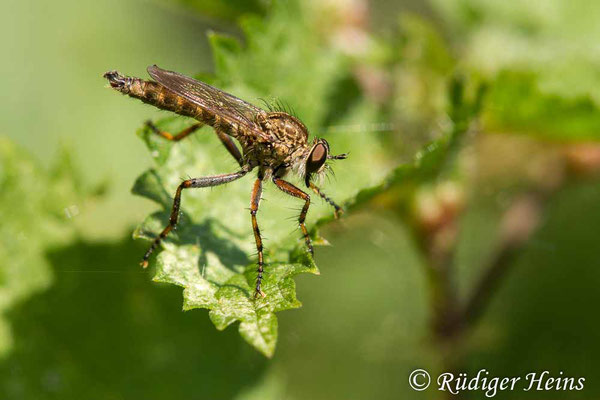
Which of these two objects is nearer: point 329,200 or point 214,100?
point 329,200

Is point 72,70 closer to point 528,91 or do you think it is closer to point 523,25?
point 523,25

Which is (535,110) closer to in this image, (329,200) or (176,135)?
(329,200)

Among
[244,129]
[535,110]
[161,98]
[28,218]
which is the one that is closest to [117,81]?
Result: [161,98]

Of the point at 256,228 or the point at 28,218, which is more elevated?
the point at 256,228

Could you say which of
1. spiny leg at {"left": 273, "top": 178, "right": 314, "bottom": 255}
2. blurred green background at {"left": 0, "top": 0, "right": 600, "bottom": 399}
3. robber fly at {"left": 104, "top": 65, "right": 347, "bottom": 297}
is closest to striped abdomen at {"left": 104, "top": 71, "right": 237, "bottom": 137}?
robber fly at {"left": 104, "top": 65, "right": 347, "bottom": 297}

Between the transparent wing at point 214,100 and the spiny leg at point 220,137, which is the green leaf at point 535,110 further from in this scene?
the spiny leg at point 220,137

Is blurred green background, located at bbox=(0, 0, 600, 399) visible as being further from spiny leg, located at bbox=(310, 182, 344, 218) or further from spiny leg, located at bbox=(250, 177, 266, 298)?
spiny leg, located at bbox=(250, 177, 266, 298)

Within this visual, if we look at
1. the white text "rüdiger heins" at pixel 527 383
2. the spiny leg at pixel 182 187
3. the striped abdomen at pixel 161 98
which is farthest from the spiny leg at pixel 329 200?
the white text "rüdiger heins" at pixel 527 383
